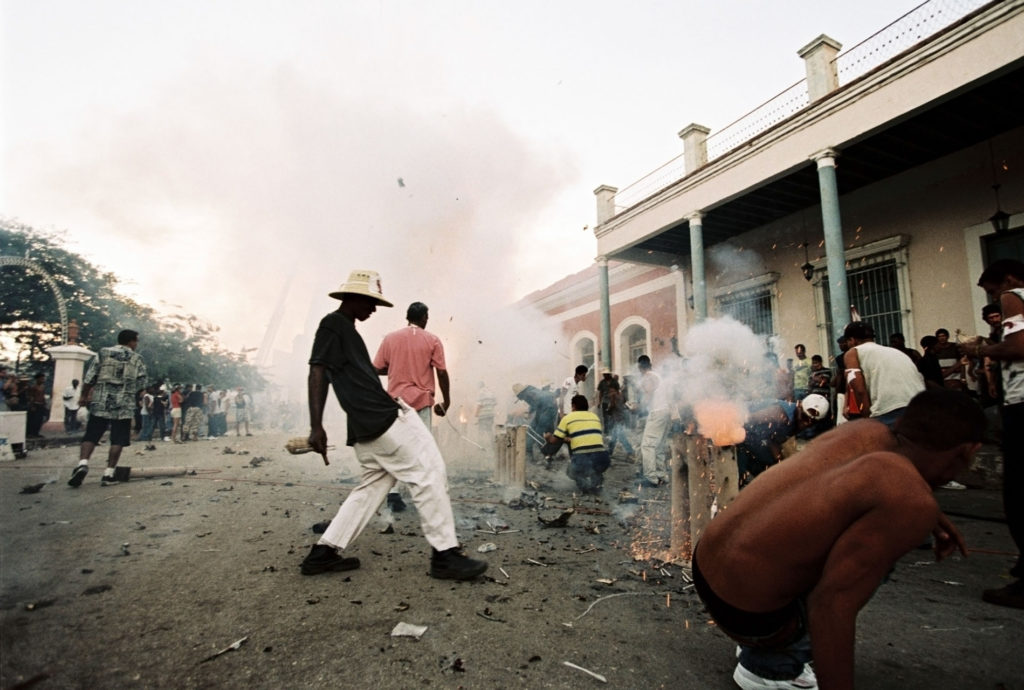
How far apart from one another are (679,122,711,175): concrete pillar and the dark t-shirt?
973cm

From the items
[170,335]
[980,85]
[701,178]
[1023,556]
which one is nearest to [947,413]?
[1023,556]

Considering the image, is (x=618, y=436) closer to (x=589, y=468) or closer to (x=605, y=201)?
(x=589, y=468)

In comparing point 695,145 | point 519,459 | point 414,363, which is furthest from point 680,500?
point 695,145

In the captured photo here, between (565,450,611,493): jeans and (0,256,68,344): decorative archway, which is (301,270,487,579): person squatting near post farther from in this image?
(0,256,68,344): decorative archway

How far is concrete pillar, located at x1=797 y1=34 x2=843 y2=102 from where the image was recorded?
27.3 ft

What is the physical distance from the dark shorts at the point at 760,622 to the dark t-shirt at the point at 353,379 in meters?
1.92

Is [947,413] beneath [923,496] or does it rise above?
above

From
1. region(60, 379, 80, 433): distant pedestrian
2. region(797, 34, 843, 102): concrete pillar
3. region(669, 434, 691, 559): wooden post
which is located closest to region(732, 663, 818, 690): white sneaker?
region(669, 434, 691, 559): wooden post

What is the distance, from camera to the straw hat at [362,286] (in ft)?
10.3

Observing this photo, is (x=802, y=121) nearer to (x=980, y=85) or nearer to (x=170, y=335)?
(x=980, y=85)

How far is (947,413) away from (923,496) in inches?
11.2

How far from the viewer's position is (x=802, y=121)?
8.32 metres

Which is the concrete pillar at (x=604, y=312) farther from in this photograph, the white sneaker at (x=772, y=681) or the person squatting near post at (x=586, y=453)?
the white sneaker at (x=772, y=681)

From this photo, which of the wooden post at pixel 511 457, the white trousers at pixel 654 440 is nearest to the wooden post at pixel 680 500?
the wooden post at pixel 511 457
